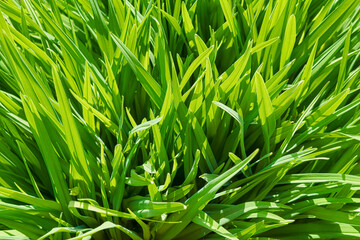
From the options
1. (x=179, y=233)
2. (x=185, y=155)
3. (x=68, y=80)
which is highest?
(x=68, y=80)

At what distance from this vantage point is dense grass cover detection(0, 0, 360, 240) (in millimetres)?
707

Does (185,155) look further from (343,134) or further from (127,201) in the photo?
(343,134)

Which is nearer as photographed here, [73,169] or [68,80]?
[73,169]

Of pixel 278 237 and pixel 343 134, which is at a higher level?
pixel 343 134

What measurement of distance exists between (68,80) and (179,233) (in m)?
0.35

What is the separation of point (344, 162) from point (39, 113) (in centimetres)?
56

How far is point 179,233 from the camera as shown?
789 mm

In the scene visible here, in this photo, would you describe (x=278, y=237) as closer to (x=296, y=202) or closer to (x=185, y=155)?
(x=296, y=202)

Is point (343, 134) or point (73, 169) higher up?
point (343, 134)

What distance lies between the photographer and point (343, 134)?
2.49 feet

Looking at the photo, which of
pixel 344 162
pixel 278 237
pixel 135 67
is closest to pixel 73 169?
pixel 135 67

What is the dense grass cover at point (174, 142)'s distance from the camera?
71cm

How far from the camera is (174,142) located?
0.79m

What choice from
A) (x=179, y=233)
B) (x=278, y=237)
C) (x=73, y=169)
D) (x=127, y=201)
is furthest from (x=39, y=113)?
(x=278, y=237)
